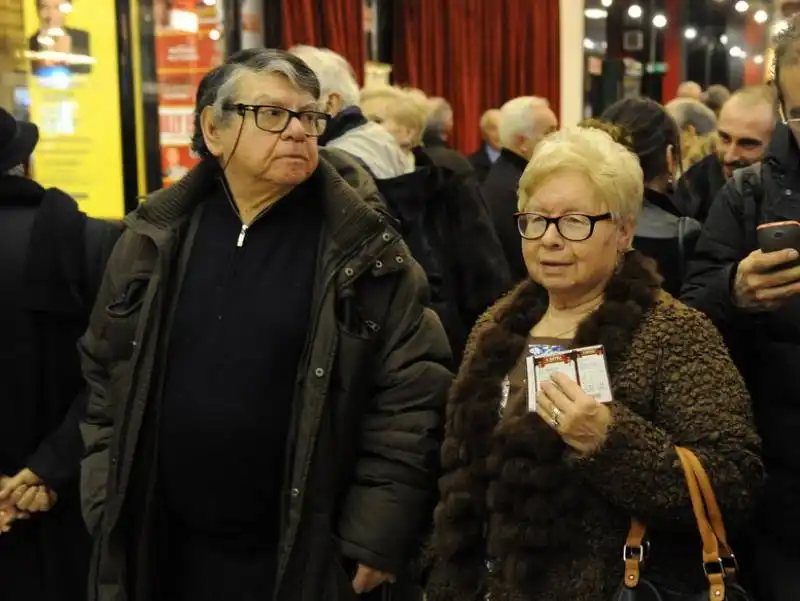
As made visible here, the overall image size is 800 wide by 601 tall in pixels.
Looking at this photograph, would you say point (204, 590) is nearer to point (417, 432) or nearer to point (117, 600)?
point (117, 600)

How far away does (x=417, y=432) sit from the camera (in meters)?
2.20

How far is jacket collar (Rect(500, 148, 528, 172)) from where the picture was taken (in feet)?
15.5

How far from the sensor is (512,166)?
15.4ft

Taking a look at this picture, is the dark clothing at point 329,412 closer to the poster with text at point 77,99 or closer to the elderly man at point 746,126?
the elderly man at point 746,126

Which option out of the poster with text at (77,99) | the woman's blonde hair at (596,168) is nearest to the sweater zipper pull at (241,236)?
the woman's blonde hair at (596,168)

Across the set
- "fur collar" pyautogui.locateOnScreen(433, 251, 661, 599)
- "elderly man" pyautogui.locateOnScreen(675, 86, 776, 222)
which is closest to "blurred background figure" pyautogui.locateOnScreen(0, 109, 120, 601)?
"fur collar" pyautogui.locateOnScreen(433, 251, 661, 599)

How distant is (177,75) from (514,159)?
1.78 metres

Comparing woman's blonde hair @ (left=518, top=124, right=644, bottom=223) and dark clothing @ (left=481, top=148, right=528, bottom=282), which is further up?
woman's blonde hair @ (left=518, top=124, right=644, bottom=223)

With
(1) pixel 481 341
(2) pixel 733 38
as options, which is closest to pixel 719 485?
(1) pixel 481 341

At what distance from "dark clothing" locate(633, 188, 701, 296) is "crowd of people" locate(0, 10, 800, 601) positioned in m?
0.66

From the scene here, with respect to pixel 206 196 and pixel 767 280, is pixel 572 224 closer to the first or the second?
pixel 767 280

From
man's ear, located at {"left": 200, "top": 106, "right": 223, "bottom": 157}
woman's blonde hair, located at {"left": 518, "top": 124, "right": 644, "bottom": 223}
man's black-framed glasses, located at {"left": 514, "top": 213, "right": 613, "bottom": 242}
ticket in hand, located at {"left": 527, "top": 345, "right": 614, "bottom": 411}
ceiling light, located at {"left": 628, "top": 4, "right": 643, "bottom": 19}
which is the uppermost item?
ceiling light, located at {"left": 628, "top": 4, "right": 643, "bottom": 19}

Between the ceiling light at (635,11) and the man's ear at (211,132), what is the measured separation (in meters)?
10.1

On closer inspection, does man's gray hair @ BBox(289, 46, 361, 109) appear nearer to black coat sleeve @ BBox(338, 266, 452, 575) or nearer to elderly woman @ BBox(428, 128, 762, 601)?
black coat sleeve @ BBox(338, 266, 452, 575)
